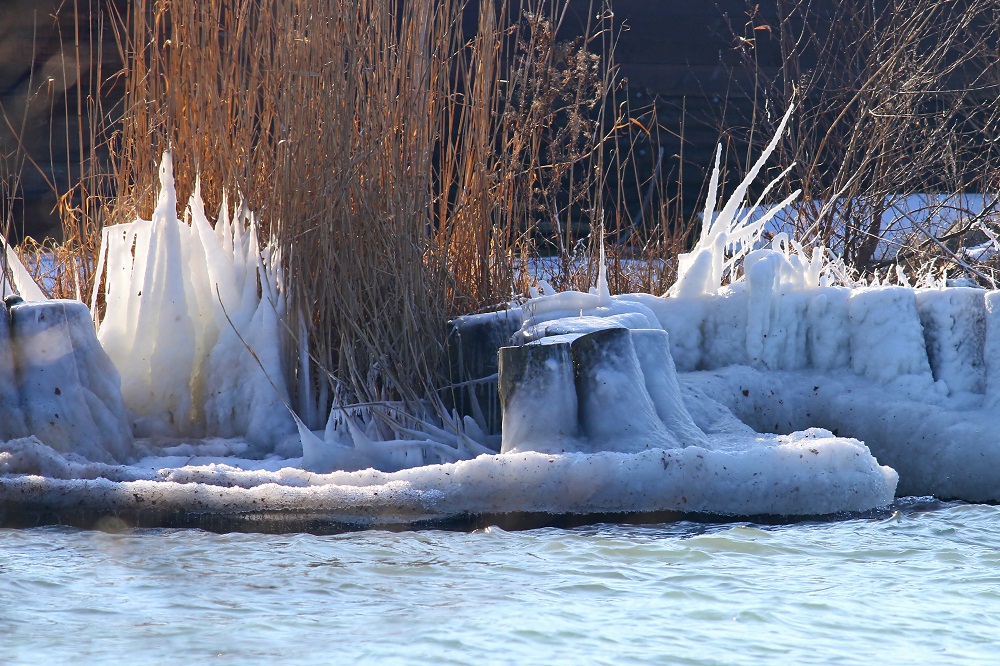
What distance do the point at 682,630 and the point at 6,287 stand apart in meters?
2.90

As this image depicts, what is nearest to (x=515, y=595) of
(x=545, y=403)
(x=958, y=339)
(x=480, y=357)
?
(x=545, y=403)

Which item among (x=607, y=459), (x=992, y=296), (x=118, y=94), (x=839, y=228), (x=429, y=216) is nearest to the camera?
(x=607, y=459)

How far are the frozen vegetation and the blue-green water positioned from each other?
0.15m

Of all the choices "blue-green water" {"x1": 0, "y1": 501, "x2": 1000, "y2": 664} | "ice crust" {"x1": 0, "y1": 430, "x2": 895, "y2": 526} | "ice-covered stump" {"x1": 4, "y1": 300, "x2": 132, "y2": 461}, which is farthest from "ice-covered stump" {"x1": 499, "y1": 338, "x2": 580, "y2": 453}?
"ice-covered stump" {"x1": 4, "y1": 300, "x2": 132, "y2": 461}

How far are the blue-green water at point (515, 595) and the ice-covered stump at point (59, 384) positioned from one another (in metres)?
0.49

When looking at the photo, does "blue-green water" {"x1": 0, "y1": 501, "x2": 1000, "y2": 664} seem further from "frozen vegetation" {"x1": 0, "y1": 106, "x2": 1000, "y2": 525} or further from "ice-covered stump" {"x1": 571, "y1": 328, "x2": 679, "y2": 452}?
"ice-covered stump" {"x1": 571, "y1": 328, "x2": 679, "y2": 452}

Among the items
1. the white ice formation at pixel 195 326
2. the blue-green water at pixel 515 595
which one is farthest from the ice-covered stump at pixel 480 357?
the blue-green water at pixel 515 595

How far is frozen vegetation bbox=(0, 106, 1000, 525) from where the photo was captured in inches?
122

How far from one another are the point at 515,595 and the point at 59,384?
5.69 feet

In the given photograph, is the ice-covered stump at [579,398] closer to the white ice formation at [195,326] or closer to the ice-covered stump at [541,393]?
the ice-covered stump at [541,393]

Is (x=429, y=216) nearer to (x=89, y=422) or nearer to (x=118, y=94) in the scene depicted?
(x=89, y=422)

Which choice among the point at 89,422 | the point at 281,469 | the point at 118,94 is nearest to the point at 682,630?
the point at 281,469

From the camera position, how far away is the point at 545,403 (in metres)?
3.27

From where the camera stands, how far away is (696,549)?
9.10 ft
